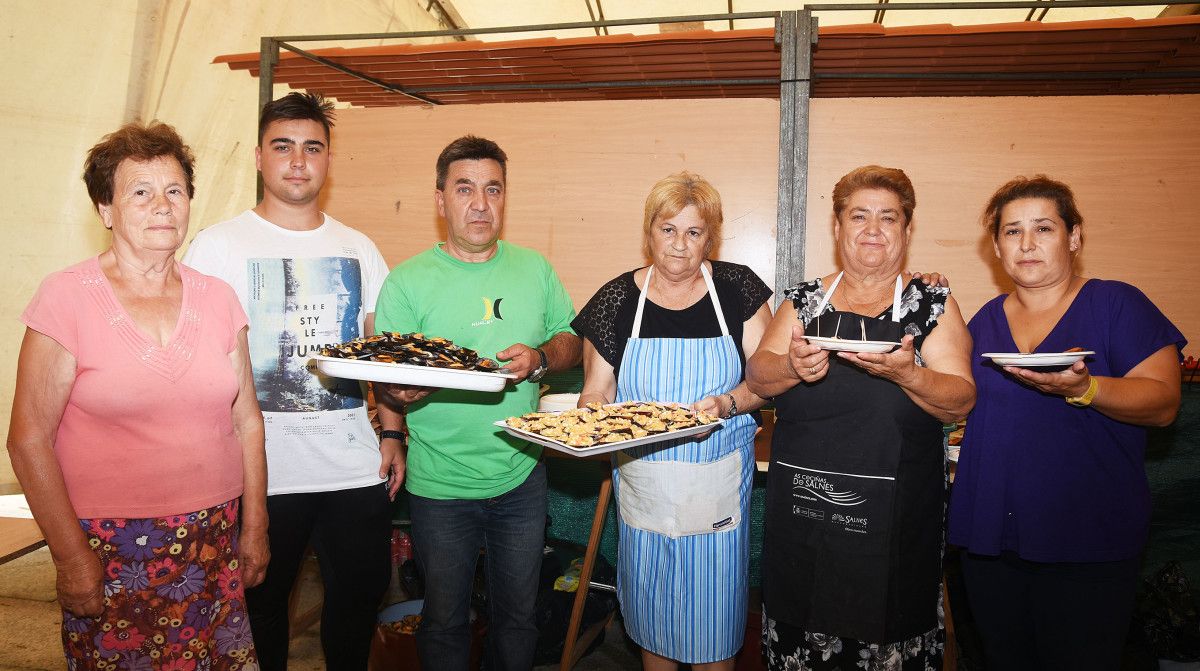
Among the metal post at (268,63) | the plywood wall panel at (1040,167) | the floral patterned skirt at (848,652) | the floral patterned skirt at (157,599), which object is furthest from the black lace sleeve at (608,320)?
the metal post at (268,63)

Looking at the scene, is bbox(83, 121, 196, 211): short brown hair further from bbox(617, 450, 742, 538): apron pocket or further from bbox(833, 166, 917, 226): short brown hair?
bbox(833, 166, 917, 226): short brown hair

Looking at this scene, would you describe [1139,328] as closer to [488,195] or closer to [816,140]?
[816,140]

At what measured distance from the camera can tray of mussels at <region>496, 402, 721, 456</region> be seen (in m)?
2.05

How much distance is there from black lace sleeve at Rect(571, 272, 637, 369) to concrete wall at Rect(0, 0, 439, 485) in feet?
13.4

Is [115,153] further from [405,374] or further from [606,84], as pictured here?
[606,84]

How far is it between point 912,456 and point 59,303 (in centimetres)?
239

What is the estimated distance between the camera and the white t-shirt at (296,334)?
2363 millimetres

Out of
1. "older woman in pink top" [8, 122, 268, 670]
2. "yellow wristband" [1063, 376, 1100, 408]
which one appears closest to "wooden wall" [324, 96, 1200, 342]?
"yellow wristband" [1063, 376, 1100, 408]

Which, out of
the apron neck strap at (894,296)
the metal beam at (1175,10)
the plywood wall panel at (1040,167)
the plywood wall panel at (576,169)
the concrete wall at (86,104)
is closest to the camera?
the apron neck strap at (894,296)

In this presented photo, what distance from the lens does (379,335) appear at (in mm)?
2273

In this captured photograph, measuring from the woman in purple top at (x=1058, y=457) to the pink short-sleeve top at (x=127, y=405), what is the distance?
7.50 feet

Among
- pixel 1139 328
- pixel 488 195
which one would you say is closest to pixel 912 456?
pixel 1139 328

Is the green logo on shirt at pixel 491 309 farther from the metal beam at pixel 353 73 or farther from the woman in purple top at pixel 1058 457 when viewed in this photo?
the metal beam at pixel 353 73

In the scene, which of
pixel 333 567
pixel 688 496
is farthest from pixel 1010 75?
pixel 333 567
